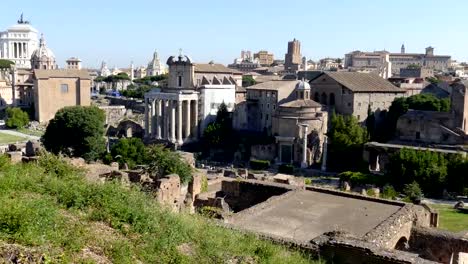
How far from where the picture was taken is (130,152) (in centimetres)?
3731

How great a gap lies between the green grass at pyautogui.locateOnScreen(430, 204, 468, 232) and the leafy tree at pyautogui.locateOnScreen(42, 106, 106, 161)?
85.9ft

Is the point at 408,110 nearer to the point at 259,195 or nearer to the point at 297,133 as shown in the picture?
the point at 297,133

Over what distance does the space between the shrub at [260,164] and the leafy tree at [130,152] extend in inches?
402

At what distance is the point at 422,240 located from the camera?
15641mm

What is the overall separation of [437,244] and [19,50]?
128 meters

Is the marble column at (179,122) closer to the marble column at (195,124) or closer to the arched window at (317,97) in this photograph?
the marble column at (195,124)

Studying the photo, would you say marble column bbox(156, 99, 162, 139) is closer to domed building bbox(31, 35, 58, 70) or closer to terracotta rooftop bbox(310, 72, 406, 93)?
terracotta rooftop bbox(310, 72, 406, 93)

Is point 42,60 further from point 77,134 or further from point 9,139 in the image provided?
point 77,134

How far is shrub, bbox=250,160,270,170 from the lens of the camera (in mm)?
42750

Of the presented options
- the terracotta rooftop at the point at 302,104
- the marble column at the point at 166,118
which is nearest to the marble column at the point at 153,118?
the marble column at the point at 166,118

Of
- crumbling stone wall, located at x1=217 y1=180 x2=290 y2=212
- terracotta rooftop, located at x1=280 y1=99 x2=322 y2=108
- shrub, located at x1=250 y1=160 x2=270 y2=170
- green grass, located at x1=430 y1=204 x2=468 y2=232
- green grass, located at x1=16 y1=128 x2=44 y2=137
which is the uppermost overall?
Result: terracotta rooftop, located at x1=280 y1=99 x2=322 y2=108

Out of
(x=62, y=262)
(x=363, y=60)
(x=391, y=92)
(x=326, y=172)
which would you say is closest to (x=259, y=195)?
(x=62, y=262)

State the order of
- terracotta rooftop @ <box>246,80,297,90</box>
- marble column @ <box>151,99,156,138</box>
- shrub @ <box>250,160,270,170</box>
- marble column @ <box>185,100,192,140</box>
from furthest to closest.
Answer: marble column @ <box>151,99,156,138</box>, marble column @ <box>185,100,192,140</box>, terracotta rooftop @ <box>246,80,297,90</box>, shrub @ <box>250,160,270,170</box>

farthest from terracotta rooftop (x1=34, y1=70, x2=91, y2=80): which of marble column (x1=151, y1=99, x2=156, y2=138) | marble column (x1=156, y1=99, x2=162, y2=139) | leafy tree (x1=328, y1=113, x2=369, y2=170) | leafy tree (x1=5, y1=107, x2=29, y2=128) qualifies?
→ leafy tree (x1=328, y1=113, x2=369, y2=170)
